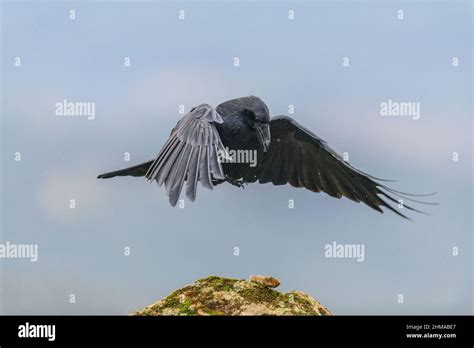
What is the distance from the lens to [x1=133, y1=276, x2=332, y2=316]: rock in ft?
24.6

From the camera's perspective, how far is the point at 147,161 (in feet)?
33.2

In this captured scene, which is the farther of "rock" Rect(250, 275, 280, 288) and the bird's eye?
the bird's eye

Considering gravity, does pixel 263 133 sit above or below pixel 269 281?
above

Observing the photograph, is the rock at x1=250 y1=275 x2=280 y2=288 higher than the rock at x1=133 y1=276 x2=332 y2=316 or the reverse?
higher

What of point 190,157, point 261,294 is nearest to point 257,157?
point 190,157

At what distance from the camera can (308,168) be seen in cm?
1123

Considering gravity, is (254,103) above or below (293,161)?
above

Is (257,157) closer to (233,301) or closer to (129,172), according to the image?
(129,172)

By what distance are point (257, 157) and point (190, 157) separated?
310 cm

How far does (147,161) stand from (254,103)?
77.0 inches

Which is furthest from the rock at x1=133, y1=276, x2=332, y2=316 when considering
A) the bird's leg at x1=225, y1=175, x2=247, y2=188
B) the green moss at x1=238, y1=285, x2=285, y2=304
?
the bird's leg at x1=225, y1=175, x2=247, y2=188

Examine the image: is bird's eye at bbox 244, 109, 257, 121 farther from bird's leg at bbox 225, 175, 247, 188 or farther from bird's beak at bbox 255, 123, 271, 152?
bird's leg at bbox 225, 175, 247, 188
